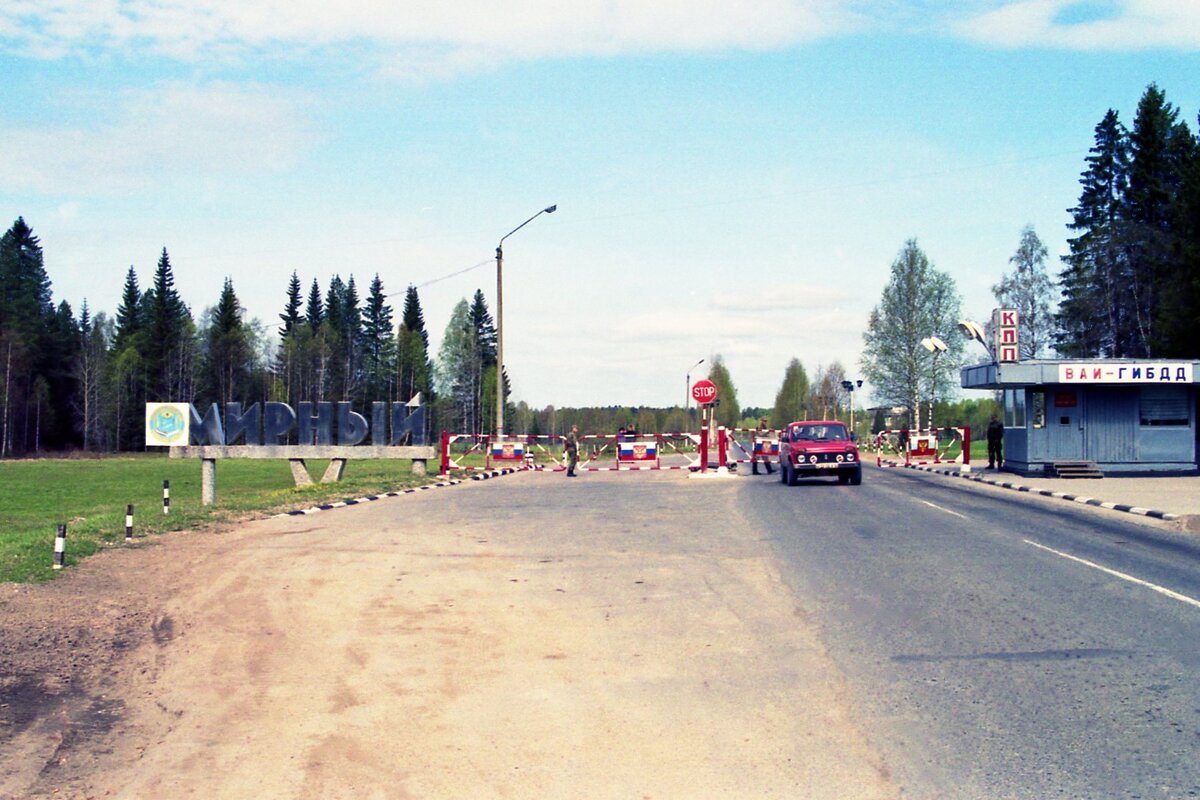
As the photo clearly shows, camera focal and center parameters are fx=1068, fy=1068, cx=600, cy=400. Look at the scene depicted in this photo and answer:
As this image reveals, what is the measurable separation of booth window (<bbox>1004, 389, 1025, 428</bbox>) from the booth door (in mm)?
1207

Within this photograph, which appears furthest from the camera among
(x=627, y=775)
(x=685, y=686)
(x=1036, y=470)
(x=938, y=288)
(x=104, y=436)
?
(x=104, y=436)

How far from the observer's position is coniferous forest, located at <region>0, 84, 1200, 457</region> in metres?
59.2

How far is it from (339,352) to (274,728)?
9418 centimetres

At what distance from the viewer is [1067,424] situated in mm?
33656

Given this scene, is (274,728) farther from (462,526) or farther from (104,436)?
(104,436)

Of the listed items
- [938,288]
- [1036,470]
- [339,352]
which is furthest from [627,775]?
[339,352]

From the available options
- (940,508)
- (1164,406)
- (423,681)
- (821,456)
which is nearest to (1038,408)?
(1164,406)

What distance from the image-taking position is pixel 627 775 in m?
5.70

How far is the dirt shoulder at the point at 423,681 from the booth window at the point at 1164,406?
78.8ft

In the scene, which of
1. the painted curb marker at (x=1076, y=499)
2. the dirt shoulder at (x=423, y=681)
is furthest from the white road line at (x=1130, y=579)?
the painted curb marker at (x=1076, y=499)

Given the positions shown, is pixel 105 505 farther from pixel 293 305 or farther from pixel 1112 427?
pixel 293 305

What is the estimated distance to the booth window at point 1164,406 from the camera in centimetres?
3347

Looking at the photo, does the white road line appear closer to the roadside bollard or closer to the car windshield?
the roadside bollard

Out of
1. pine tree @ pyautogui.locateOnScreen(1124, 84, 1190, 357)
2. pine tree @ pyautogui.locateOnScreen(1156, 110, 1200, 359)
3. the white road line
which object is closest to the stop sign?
the white road line
